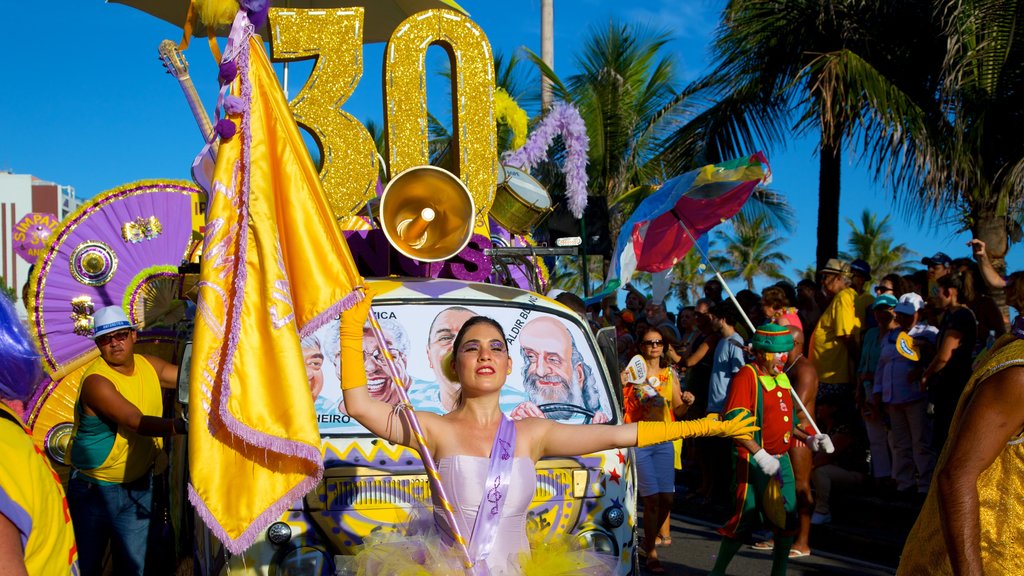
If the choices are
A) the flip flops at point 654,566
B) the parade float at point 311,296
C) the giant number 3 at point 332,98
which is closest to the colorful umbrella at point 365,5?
the giant number 3 at point 332,98

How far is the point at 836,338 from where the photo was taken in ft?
30.5

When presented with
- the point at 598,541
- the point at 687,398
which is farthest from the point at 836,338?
the point at 598,541

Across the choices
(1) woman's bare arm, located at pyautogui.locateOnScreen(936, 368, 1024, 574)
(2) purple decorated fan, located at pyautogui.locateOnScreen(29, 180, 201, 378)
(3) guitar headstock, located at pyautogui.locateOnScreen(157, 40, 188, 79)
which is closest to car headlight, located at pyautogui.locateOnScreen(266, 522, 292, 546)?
(3) guitar headstock, located at pyautogui.locateOnScreen(157, 40, 188, 79)

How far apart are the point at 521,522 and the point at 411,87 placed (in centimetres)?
457

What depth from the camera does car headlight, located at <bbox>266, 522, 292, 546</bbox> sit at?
3936 mm

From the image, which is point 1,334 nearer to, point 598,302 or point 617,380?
point 617,380

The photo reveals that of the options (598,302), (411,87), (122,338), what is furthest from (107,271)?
(598,302)

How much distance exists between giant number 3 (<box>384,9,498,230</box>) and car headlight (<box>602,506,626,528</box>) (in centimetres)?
338

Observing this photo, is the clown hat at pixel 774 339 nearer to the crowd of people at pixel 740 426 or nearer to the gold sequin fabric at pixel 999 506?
the crowd of people at pixel 740 426

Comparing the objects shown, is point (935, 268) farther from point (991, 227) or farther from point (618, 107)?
point (618, 107)

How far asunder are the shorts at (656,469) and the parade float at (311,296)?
72.1 inches

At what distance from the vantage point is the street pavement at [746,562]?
721 cm

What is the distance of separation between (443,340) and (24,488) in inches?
106

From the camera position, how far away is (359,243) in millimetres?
6352
